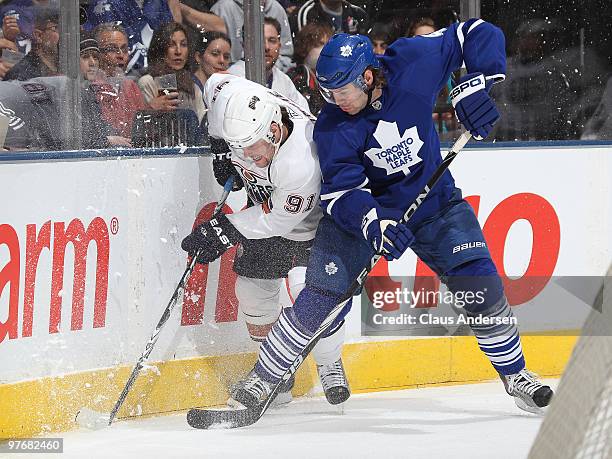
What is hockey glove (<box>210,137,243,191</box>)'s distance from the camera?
382 cm

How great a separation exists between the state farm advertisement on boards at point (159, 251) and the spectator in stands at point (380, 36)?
0.52 m

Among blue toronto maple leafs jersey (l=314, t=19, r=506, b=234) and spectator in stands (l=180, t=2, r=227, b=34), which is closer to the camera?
blue toronto maple leafs jersey (l=314, t=19, r=506, b=234)

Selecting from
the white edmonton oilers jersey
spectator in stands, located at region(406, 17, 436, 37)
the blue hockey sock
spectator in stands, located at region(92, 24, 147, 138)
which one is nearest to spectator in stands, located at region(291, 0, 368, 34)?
spectator in stands, located at region(406, 17, 436, 37)

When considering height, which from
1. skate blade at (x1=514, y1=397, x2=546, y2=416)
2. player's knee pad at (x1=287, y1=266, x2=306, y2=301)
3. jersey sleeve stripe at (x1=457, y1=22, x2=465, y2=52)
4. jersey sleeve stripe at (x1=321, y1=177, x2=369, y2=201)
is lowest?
skate blade at (x1=514, y1=397, x2=546, y2=416)

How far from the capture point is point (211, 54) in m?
4.01

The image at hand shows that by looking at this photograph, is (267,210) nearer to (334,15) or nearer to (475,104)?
(475,104)

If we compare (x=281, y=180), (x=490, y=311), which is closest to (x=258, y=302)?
(x=281, y=180)

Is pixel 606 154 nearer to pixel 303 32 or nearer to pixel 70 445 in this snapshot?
pixel 303 32

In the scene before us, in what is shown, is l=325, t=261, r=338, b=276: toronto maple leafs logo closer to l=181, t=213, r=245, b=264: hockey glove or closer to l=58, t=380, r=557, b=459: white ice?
l=181, t=213, r=245, b=264: hockey glove

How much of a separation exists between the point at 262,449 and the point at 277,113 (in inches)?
40.4

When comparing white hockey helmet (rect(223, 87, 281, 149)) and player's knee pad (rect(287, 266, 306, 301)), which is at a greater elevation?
white hockey helmet (rect(223, 87, 281, 149))

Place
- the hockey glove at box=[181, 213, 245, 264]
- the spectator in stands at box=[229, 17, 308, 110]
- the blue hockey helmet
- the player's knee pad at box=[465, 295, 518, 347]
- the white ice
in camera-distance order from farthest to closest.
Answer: the spectator in stands at box=[229, 17, 308, 110], the hockey glove at box=[181, 213, 245, 264], the player's knee pad at box=[465, 295, 518, 347], the blue hockey helmet, the white ice

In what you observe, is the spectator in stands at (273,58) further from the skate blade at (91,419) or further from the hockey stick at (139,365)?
the skate blade at (91,419)

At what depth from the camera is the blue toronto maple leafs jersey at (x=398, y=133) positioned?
340 cm
